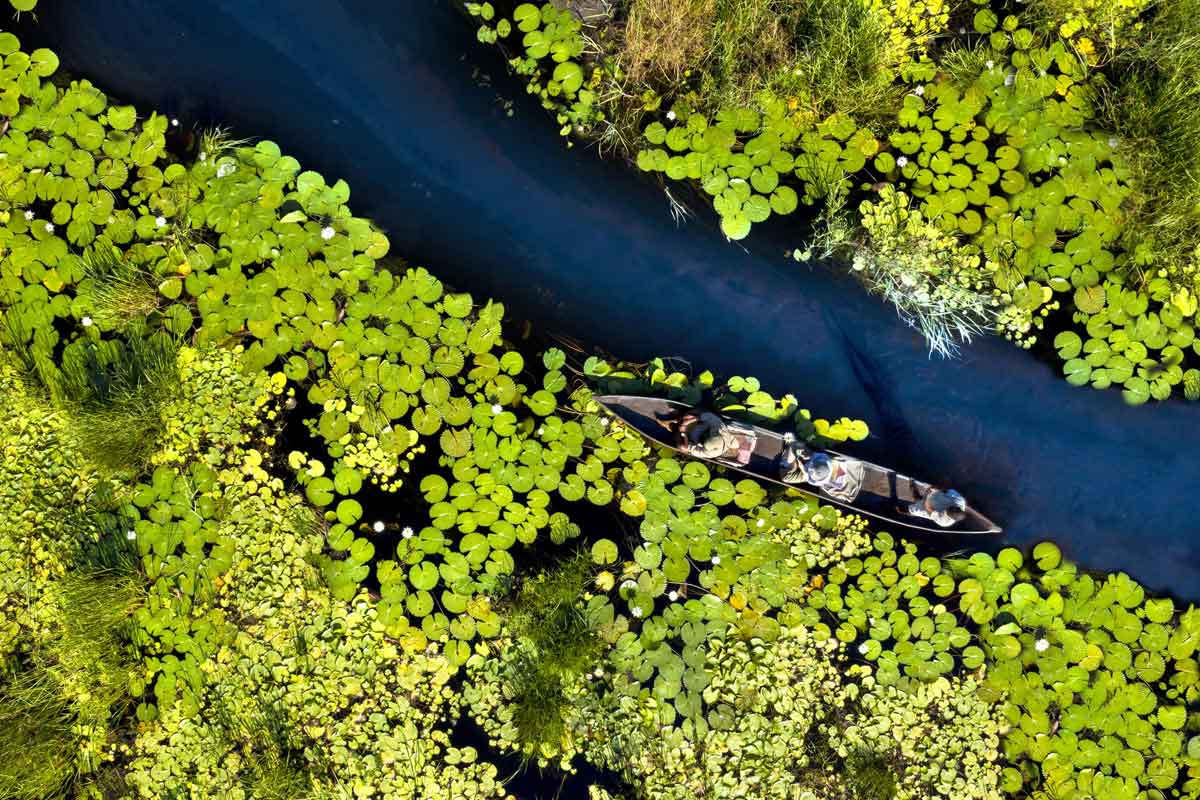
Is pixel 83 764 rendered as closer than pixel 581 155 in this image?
Yes

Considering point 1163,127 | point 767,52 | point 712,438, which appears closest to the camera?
point 712,438

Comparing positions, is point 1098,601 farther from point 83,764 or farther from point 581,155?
point 83,764

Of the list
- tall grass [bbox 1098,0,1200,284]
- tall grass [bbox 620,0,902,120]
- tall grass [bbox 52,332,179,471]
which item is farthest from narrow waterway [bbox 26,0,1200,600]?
tall grass [bbox 52,332,179,471]

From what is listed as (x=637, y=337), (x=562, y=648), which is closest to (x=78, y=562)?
(x=562, y=648)

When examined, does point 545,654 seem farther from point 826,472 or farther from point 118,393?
point 118,393

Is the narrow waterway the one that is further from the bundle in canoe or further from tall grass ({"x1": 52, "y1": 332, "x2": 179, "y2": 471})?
tall grass ({"x1": 52, "y1": 332, "x2": 179, "y2": 471})

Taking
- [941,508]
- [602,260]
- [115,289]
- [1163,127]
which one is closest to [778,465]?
[941,508]
